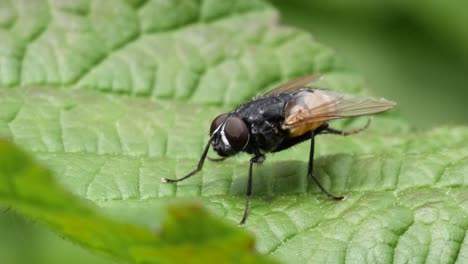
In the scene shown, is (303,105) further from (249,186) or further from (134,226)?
(134,226)

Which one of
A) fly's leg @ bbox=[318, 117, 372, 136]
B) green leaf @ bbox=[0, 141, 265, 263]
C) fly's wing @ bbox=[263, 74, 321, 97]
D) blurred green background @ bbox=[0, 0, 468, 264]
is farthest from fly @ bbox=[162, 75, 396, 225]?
blurred green background @ bbox=[0, 0, 468, 264]

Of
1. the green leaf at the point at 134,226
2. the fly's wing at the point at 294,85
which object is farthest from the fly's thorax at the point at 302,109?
the green leaf at the point at 134,226

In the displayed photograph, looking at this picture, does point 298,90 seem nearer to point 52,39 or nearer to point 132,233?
point 52,39

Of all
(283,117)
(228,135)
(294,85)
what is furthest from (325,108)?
(228,135)

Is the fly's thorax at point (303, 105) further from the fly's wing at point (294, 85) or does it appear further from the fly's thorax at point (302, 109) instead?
the fly's wing at point (294, 85)

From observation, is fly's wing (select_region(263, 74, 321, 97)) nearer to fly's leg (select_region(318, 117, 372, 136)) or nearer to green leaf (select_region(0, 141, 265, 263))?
fly's leg (select_region(318, 117, 372, 136))

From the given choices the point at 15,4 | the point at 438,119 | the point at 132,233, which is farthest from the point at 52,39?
the point at 438,119
